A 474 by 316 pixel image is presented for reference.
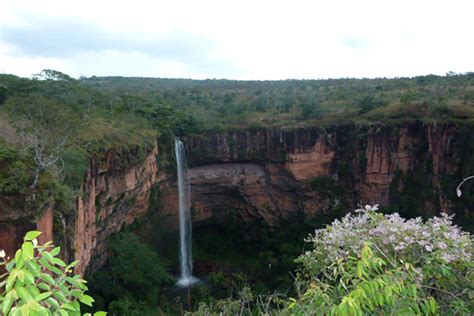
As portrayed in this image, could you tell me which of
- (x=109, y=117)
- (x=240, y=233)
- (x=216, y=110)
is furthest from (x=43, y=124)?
(x=216, y=110)

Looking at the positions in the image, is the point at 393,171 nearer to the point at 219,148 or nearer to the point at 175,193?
the point at 219,148

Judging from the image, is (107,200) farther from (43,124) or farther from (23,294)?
(23,294)

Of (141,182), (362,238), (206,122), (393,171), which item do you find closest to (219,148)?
(206,122)

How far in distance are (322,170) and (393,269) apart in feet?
59.5

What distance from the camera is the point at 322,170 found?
21594 millimetres

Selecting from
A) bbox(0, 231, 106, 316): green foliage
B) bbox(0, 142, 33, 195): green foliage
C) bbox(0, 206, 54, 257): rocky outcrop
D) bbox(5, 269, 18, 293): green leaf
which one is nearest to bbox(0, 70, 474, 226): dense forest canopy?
bbox(0, 142, 33, 195): green foliage

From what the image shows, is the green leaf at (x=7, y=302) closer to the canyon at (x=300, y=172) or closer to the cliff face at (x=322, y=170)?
the canyon at (x=300, y=172)

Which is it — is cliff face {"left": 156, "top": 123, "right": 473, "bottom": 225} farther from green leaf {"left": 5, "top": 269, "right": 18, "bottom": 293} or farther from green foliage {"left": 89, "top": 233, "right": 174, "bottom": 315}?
green leaf {"left": 5, "top": 269, "right": 18, "bottom": 293}

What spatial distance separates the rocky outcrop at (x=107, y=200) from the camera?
11961mm

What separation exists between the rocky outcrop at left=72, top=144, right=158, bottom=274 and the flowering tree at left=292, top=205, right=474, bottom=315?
7661mm

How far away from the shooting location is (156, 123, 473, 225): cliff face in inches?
771

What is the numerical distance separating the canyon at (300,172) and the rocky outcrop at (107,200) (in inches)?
4.2

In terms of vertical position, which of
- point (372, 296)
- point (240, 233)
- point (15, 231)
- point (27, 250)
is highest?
point (27, 250)

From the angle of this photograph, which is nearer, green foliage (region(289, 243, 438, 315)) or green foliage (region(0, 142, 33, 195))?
green foliage (region(289, 243, 438, 315))
